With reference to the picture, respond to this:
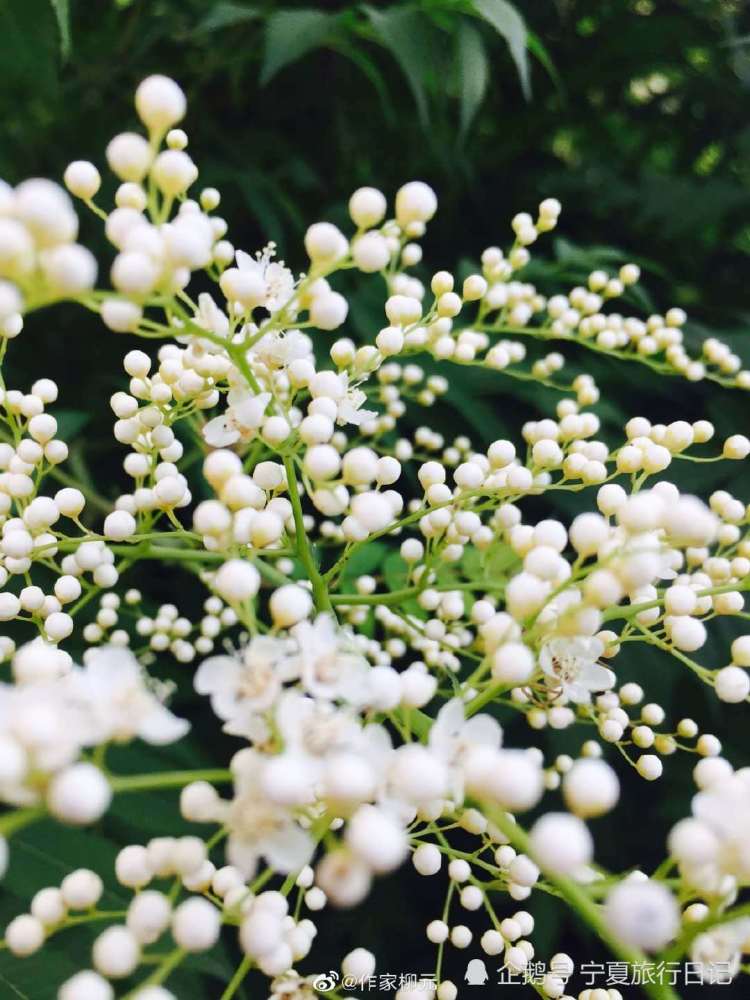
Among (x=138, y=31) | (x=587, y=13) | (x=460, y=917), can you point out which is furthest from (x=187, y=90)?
(x=460, y=917)

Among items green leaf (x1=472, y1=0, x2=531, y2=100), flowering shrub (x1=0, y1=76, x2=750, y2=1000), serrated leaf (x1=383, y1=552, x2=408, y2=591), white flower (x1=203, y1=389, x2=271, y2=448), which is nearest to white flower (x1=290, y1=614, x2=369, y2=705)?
flowering shrub (x1=0, y1=76, x2=750, y2=1000)

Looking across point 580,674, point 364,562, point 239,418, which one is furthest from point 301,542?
point 364,562

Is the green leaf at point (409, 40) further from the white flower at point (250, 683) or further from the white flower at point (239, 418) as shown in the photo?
the white flower at point (250, 683)

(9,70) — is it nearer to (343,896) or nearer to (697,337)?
(697,337)

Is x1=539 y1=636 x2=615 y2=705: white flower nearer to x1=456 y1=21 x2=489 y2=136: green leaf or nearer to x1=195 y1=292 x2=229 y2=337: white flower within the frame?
x1=195 y1=292 x2=229 y2=337: white flower

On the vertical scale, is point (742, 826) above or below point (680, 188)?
above

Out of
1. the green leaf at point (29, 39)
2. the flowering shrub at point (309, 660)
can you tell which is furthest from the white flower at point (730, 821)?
the green leaf at point (29, 39)

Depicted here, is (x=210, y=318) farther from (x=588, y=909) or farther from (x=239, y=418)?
(x=588, y=909)
